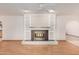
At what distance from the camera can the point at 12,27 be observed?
1.30 metres

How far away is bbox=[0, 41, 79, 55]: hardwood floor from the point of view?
107 cm

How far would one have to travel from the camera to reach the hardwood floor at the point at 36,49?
1.07 meters

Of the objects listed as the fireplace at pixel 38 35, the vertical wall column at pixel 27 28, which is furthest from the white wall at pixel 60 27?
the vertical wall column at pixel 27 28

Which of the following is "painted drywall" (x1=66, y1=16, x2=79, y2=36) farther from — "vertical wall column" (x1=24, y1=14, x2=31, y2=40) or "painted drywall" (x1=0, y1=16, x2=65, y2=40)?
"vertical wall column" (x1=24, y1=14, x2=31, y2=40)

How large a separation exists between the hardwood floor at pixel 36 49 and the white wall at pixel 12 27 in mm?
66

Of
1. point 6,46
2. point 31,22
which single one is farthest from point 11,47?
point 31,22

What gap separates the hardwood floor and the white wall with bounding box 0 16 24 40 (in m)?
0.07

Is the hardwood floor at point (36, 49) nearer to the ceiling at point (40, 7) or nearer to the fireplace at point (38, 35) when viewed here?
the fireplace at point (38, 35)

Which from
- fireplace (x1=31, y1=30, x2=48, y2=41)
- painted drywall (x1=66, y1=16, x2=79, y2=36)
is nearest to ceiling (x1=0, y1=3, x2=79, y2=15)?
painted drywall (x1=66, y1=16, x2=79, y2=36)

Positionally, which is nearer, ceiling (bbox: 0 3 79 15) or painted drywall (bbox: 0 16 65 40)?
ceiling (bbox: 0 3 79 15)

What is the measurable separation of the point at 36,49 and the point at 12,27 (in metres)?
0.35
